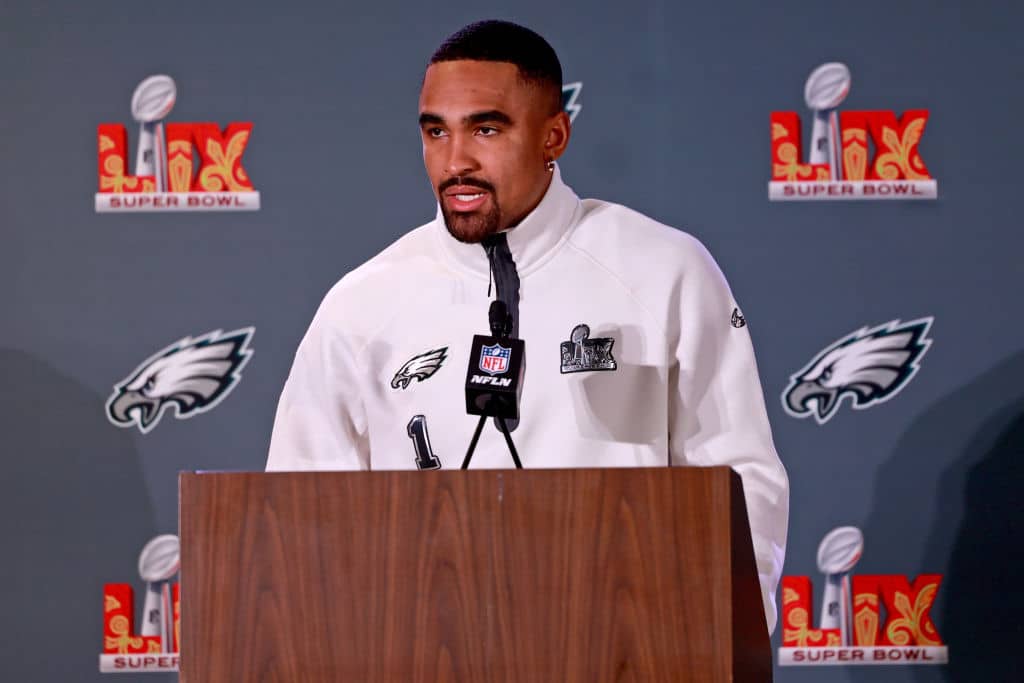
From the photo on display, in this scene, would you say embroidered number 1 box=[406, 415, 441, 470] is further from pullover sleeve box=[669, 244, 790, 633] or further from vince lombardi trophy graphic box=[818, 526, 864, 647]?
vince lombardi trophy graphic box=[818, 526, 864, 647]

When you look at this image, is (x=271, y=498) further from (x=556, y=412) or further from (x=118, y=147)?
(x=118, y=147)

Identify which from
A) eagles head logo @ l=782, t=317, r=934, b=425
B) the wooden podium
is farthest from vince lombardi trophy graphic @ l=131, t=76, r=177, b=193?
the wooden podium

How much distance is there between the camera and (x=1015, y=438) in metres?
3.17

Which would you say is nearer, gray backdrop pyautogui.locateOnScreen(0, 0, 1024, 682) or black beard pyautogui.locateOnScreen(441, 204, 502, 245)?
black beard pyautogui.locateOnScreen(441, 204, 502, 245)

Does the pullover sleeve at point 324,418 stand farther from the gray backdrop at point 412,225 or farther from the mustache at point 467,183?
the gray backdrop at point 412,225

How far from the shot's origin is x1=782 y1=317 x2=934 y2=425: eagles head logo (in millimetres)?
3186

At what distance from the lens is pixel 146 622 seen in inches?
127

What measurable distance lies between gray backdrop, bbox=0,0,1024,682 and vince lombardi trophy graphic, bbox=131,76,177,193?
3cm

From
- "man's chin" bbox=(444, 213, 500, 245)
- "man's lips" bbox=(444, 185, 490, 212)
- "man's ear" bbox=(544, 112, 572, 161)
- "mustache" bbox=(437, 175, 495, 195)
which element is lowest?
"man's chin" bbox=(444, 213, 500, 245)

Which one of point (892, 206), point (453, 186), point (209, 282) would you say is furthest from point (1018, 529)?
point (209, 282)

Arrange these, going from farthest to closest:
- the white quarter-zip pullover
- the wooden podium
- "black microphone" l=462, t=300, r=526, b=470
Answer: the white quarter-zip pullover
"black microphone" l=462, t=300, r=526, b=470
the wooden podium

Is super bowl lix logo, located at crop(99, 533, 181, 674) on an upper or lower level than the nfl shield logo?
lower

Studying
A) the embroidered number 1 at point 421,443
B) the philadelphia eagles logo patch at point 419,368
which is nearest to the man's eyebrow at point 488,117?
the philadelphia eagles logo patch at point 419,368

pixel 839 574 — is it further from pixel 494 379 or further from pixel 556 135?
pixel 494 379
